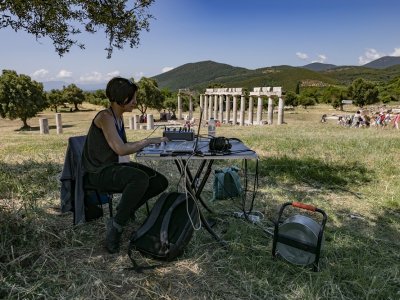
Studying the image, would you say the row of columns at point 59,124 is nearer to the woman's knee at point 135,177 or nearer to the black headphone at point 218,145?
the woman's knee at point 135,177

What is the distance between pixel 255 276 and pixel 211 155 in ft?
4.14

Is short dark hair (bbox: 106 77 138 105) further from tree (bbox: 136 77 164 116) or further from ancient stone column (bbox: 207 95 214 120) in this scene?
tree (bbox: 136 77 164 116)

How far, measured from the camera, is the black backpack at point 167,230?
11.1 ft

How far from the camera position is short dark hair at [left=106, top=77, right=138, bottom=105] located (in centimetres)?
360

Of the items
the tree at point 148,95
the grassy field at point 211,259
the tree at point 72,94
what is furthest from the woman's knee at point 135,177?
the tree at point 72,94

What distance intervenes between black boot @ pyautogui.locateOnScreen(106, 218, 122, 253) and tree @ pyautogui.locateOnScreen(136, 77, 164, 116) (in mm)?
52927

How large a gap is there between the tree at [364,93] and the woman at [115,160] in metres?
73.7

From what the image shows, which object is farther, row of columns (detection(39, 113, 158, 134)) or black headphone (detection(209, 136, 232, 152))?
row of columns (detection(39, 113, 158, 134))

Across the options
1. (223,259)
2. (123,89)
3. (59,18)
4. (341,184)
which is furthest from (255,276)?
(59,18)

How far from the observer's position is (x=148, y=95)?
186ft

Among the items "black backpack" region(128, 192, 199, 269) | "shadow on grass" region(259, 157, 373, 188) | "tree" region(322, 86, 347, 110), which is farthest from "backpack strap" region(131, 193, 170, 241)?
"tree" region(322, 86, 347, 110)

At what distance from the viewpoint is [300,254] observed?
3.39 m

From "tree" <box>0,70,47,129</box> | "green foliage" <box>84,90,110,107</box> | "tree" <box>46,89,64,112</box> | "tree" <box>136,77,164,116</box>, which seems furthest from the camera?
"green foliage" <box>84,90,110,107</box>

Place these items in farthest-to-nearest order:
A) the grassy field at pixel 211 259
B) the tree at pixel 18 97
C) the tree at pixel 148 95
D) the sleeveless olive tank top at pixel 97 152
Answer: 1. the tree at pixel 148 95
2. the tree at pixel 18 97
3. the sleeveless olive tank top at pixel 97 152
4. the grassy field at pixel 211 259
